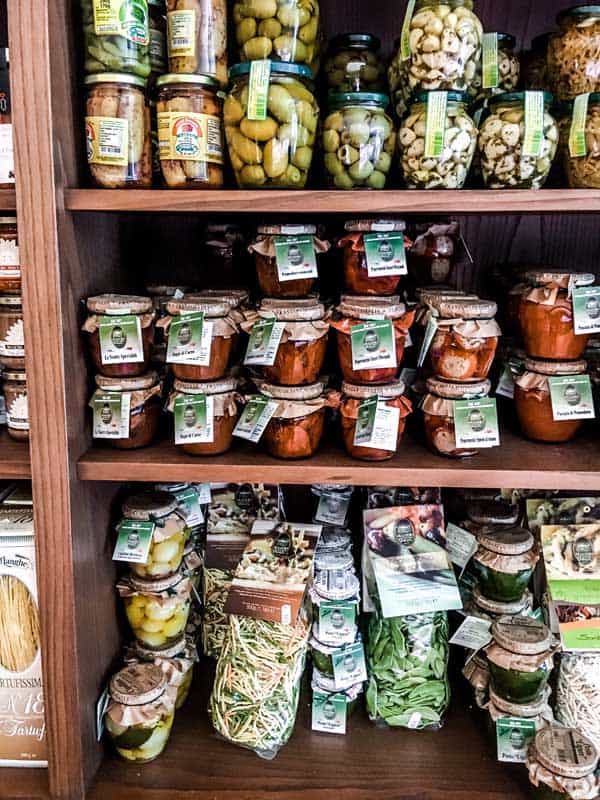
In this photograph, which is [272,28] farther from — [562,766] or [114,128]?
[562,766]

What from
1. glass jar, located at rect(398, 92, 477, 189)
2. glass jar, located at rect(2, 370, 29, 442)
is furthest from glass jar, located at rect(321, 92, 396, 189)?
glass jar, located at rect(2, 370, 29, 442)

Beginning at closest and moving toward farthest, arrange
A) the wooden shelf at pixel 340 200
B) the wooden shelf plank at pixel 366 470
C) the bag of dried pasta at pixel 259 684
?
1. the wooden shelf at pixel 340 200
2. the wooden shelf plank at pixel 366 470
3. the bag of dried pasta at pixel 259 684

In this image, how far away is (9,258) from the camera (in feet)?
3.96

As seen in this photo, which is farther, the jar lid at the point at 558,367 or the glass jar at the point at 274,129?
the jar lid at the point at 558,367

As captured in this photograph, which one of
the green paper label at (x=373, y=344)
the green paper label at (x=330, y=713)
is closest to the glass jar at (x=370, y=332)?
the green paper label at (x=373, y=344)

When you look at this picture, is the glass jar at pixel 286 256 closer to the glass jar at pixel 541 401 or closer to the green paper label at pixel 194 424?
the green paper label at pixel 194 424

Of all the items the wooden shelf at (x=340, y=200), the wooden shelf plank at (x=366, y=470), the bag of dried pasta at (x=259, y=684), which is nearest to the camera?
the wooden shelf at (x=340, y=200)

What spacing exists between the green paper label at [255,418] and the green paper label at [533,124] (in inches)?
21.2

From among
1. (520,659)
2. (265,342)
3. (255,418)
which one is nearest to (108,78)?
(265,342)

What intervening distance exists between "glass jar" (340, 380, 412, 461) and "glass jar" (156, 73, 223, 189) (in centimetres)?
40

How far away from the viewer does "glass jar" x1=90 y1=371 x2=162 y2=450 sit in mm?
1221

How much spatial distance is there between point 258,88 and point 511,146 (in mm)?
376

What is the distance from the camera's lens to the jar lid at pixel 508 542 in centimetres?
132

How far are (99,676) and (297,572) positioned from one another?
1.23 feet
